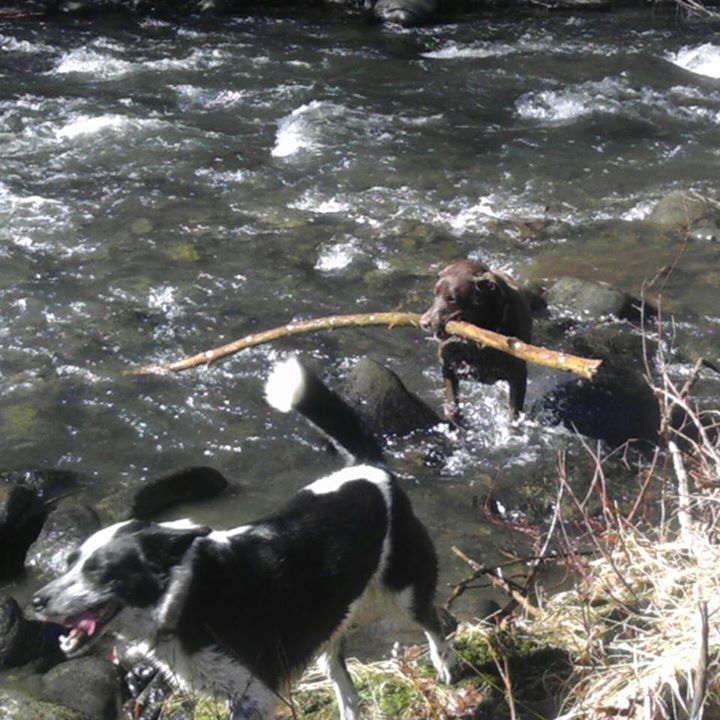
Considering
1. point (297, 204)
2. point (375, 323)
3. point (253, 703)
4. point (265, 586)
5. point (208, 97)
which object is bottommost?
point (208, 97)

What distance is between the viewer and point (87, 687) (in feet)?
18.2

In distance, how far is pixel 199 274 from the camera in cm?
1030

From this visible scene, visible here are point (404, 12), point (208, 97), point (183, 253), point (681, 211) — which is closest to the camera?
point (183, 253)

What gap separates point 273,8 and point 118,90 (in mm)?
5120

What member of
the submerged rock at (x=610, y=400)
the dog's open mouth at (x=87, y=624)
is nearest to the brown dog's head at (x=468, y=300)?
the submerged rock at (x=610, y=400)

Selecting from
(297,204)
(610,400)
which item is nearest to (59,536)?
(610,400)

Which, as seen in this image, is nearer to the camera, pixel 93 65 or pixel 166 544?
pixel 166 544

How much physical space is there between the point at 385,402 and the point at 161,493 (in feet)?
5.70

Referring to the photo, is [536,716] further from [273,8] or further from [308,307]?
[273,8]

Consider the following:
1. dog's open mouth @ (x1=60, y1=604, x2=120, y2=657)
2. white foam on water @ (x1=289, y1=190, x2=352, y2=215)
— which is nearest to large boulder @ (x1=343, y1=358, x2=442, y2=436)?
white foam on water @ (x1=289, y1=190, x2=352, y2=215)

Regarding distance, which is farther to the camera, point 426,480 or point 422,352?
point 422,352

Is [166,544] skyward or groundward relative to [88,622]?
skyward

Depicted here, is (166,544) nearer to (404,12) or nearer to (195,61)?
(195,61)

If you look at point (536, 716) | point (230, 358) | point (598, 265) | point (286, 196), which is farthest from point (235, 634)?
point (286, 196)
